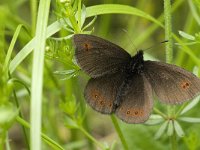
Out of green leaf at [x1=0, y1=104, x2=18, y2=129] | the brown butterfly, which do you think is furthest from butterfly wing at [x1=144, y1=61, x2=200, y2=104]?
green leaf at [x1=0, y1=104, x2=18, y2=129]

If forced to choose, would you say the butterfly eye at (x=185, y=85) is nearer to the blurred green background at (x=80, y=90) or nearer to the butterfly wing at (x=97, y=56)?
the blurred green background at (x=80, y=90)

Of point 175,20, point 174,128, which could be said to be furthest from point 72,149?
point 175,20

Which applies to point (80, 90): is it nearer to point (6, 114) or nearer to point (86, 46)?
point (86, 46)

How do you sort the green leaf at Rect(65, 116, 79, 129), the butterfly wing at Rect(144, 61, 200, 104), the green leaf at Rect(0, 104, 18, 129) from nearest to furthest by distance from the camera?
the green leaf at Rect(0, 104, 18, 129) → the butterfly wing at Rect(144, 61, 200, 104) → the green leaf at Rect(65, 116, 79, 129)

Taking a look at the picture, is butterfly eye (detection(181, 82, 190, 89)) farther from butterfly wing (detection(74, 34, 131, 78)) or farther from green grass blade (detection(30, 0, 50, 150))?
green grass blade (detection(30, 0, 50, 150))

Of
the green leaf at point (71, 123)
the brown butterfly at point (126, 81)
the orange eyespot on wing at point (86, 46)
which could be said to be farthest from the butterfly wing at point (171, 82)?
the green leaf at point (71, 123)

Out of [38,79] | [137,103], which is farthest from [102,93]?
[38,79]

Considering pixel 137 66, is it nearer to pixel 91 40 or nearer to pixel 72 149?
pixel 91 40
